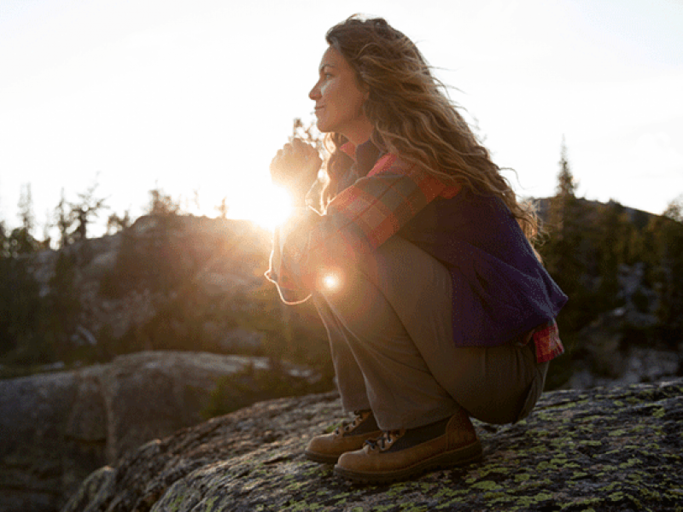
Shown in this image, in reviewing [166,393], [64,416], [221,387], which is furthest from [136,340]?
[221,387]

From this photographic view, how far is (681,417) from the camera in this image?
85.4 inches

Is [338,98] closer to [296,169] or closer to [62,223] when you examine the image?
[296,169]

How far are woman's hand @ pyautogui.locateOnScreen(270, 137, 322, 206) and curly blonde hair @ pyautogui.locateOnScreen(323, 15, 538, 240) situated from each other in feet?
0.98

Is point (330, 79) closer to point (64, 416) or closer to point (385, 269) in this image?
point (385, 269)

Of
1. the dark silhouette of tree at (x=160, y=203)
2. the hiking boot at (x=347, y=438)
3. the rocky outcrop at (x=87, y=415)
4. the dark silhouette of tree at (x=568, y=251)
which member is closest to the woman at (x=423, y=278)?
the hiking boot at (x=347, y=438)

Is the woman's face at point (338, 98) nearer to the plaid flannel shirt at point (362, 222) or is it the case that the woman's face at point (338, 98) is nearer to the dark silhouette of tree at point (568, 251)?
the plaid flannel shirt at point (362, 222)

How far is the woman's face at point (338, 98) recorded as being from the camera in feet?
6.81

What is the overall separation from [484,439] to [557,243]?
48.6 ft

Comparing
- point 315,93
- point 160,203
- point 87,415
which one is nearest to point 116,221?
point 160,203

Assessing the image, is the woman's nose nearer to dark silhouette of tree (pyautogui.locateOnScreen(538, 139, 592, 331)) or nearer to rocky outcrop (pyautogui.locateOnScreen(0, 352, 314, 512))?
rocky outcrop (pyautogui.locateOnScreen(0, 352, 314, 512))

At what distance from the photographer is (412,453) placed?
1802 mm

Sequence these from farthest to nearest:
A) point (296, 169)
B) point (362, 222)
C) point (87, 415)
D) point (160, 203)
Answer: point (160, 203) → point (87, 415) → point (296, 169) → point (362, 222)

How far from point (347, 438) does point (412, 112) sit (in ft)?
4.64

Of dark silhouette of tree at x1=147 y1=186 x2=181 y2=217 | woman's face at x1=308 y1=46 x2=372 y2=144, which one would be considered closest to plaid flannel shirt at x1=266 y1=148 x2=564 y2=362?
woman's face at x1=308 y1=46 x2=372 y2=144
